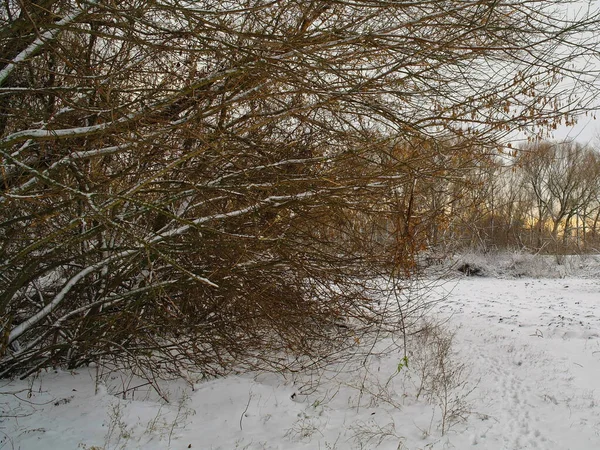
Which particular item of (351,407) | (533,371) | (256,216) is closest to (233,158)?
(256,216)

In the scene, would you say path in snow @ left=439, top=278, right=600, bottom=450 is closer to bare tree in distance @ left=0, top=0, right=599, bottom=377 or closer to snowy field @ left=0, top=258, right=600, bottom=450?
snowy field @ left=0, top=258, right=600, bottom=450

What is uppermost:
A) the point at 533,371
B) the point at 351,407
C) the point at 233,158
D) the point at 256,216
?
the point at 233,158

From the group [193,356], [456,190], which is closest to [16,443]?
[193,356]

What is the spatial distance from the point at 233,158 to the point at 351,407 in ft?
9.20

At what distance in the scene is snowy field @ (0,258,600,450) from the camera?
356cm

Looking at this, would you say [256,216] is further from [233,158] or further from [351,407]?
[351,407]

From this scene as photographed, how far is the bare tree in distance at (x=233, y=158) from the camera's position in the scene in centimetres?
321

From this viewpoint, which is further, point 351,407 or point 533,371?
point 533,371

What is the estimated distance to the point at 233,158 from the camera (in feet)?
14.6

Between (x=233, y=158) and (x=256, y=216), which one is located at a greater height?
(x=233, y=158)

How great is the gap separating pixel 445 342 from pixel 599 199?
3009 centimetres

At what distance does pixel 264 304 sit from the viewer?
4676 mm

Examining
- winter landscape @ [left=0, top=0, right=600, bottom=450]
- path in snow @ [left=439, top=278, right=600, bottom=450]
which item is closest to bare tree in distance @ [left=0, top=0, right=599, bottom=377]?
winter landscape @ [left=0, top=0, right=600, bottom=450]

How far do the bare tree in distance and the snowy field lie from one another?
0.43m
